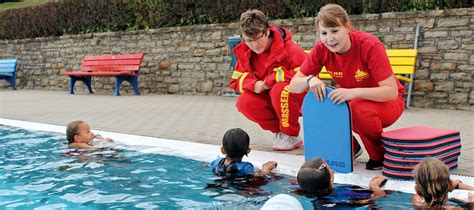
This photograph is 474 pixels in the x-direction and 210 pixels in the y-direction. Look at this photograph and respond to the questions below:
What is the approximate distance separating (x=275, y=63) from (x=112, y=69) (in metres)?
10.5

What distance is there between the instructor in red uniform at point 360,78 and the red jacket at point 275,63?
748 millimetres

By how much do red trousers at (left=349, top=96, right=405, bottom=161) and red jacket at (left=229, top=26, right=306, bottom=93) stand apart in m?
1.06

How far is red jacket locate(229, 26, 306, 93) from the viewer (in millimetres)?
4895

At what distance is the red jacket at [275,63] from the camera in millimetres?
4895

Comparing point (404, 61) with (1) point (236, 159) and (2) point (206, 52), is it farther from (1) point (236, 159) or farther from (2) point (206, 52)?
(1) point (236, 159)

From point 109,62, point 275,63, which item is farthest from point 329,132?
point 109,62

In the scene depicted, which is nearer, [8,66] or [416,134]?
[416,134]

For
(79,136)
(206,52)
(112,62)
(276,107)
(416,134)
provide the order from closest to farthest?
1. (416,134)
2. (276,107)
3. (79,136)
4. (206,52)
5. (112,62)

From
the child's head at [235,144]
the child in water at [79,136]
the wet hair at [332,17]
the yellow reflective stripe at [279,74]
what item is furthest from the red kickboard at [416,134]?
the child in water at [79,136]

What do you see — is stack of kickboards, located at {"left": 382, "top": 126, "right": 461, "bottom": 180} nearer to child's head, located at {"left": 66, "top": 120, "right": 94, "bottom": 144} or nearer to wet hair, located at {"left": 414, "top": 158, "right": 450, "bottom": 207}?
wet hair, located at {"left": 414, "top": 158, "right": 450, "bottom": 207}

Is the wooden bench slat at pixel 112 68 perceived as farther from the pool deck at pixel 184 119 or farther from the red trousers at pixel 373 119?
the red trousers at pixel 373 119

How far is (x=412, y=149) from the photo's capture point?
3562 millimetres

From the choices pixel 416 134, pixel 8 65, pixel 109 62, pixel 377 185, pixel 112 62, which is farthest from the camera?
pixel 8 65

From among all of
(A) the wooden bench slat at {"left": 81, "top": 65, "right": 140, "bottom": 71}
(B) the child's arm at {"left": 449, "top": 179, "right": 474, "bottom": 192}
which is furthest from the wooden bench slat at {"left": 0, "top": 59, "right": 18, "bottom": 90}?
(B) the child's arm at {"left": 449, "top": 179, "right": 474, "bottom": 192}
